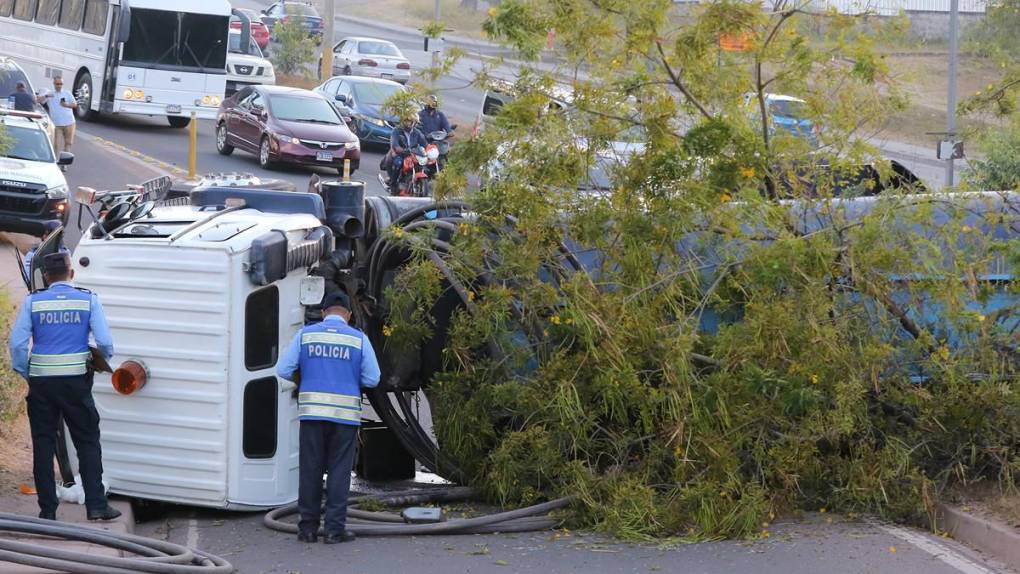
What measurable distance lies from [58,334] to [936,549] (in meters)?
5.70

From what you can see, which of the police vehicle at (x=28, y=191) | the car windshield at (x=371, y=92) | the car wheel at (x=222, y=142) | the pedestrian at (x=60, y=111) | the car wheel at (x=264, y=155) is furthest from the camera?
the car windshield at (x=371, y=92)

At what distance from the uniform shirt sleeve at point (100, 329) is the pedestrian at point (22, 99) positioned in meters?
15.3

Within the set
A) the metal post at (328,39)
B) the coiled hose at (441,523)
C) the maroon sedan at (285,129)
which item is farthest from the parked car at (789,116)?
the metal post at (328,39)

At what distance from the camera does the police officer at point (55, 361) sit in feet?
28.5

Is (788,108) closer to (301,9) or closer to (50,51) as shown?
(50,51)

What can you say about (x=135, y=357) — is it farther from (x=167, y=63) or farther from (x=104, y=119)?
(x=104, y=119)

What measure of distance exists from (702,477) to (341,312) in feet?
8.62

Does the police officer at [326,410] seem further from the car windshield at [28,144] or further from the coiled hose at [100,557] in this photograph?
the car windshield at [28,144]

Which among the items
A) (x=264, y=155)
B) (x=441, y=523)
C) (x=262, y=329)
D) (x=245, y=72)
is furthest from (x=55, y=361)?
(x=245, y=72)

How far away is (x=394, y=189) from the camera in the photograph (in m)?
21.6

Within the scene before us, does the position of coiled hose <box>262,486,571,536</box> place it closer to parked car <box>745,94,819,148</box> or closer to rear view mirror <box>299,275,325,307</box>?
rear view mirror <box>299,275,325,307</box>

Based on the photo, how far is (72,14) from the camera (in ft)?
100

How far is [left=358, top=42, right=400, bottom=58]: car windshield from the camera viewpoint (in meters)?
44.7

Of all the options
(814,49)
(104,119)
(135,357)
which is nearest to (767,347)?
(814,49)
